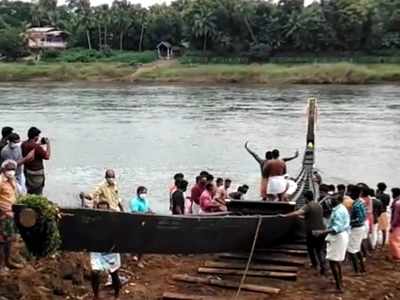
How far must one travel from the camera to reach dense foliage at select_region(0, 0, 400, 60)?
6894 centimetres

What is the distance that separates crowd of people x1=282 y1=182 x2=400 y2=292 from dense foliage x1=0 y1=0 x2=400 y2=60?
190ft

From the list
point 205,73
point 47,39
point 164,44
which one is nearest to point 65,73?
point 205,73

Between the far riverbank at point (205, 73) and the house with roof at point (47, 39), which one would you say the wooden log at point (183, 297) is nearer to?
the far riverbank at point (205, 73)

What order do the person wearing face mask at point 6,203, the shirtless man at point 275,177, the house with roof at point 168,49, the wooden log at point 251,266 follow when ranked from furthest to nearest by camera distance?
the house with roof at point 168,49
the shirtless man at point 275,177
the wooden log at point 251,266
the person wearing face mask at point 6,203

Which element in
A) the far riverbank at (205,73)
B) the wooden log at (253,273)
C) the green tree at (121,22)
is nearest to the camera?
the wooden log at (253,273)

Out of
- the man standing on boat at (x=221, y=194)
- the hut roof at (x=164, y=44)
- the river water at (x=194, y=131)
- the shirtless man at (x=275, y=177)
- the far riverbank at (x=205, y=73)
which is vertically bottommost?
the river water at (x=194, y=131)

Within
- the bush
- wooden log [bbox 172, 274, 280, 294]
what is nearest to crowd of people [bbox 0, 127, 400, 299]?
wooden log [bbox 172, 274, 280, 294]

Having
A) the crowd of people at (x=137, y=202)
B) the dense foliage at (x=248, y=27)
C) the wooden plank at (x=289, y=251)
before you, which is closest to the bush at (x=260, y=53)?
the dense foliage at (x=248, y=27)

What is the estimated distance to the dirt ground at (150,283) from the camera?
350 inches

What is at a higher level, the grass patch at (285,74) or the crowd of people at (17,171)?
the crowd of people at (17,171)

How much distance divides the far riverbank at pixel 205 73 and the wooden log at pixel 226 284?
51.5 m

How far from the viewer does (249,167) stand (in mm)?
25312

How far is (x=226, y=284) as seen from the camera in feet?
32.0

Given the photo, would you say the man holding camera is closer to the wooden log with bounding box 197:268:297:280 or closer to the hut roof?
the wooden log with bounding box 197:268:297:280
